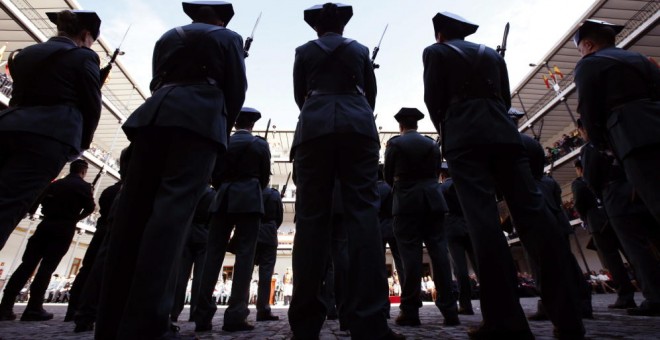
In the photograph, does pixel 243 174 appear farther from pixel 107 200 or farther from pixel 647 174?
pixel 647 174

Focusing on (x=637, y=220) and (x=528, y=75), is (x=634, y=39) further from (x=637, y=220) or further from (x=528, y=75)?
(x=637, y=220)

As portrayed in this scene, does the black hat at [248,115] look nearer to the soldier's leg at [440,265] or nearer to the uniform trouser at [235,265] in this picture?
the uniform trouser at [235,265]

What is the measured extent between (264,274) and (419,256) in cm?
202

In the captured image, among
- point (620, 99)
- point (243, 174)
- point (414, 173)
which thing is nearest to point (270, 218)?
point (243, 174)

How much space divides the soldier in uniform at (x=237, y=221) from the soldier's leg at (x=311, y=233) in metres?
1.15

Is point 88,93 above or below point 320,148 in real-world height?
above

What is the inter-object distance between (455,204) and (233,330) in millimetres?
2930

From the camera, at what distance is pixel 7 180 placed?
171cm

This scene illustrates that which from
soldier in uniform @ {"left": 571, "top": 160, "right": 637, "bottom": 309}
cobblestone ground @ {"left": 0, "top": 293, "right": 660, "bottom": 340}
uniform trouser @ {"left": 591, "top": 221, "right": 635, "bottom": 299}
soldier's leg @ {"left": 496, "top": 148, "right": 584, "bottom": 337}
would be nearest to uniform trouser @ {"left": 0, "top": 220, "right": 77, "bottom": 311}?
cobblestone ground @ {"left": 0, "top": 293, "right": 660, "bottom": 340}

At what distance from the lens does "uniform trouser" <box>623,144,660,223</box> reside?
1720 mm

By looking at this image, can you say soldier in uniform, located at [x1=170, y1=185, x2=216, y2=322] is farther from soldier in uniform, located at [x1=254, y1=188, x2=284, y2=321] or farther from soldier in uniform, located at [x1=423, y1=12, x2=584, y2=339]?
soldier in uniform, located at [x1=423, y1=12, x2=584, y2=339]

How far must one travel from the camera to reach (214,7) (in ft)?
6.63

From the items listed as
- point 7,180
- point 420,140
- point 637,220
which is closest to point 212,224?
point 7,180

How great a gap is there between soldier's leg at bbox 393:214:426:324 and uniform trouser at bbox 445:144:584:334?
1217 millimetres
